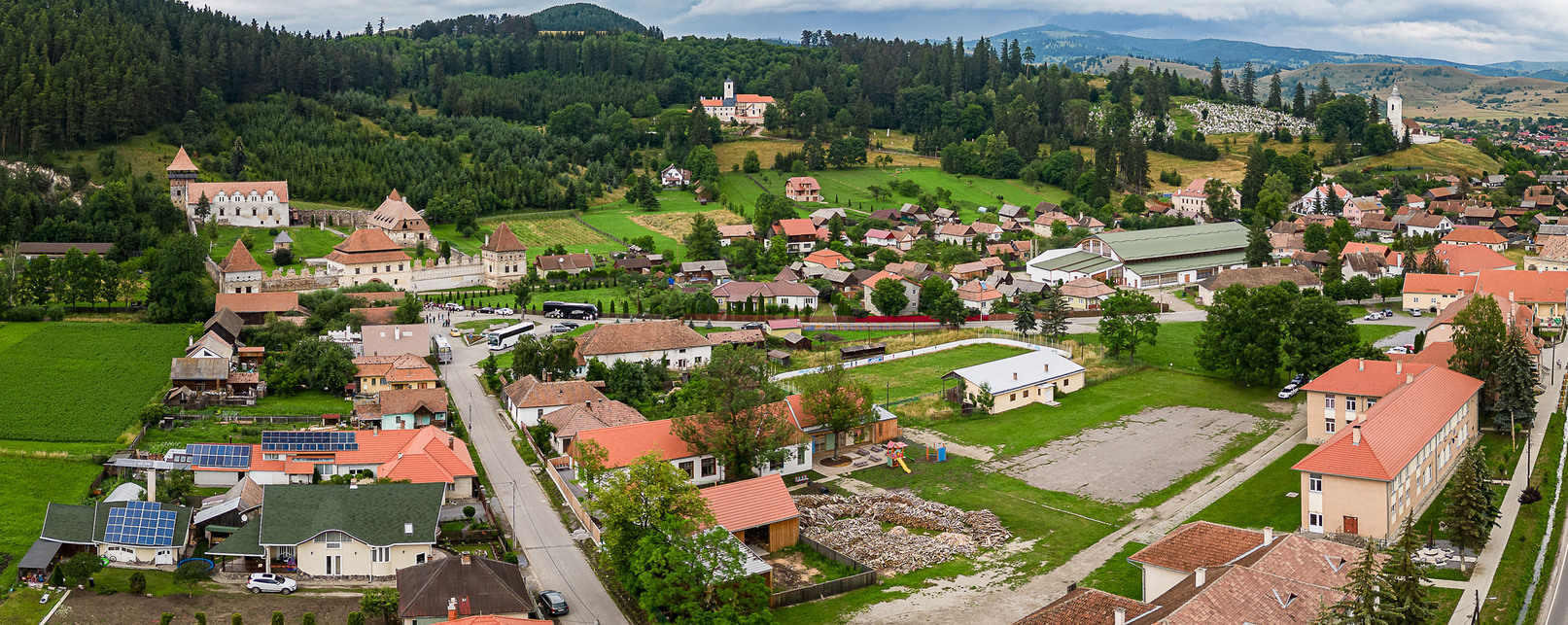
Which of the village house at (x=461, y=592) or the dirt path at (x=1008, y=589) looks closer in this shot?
the village house at (x=461, y=592)

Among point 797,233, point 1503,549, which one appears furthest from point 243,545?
point 797,233

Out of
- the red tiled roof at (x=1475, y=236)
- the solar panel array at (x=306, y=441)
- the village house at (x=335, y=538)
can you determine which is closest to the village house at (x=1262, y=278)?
the red tiled roof at (x=1475, y=236)

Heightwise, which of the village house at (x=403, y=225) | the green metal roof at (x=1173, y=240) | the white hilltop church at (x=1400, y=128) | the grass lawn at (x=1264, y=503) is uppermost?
the white hilltop church at (x=1400, y=128)

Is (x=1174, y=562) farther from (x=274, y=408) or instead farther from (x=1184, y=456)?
(x=274, y=408)

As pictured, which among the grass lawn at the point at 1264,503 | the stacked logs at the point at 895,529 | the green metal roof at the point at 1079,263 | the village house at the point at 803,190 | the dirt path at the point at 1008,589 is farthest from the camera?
the village house at the point at 803,190

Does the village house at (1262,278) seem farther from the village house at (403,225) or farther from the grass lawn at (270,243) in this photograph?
the grass lawn at (270,243)

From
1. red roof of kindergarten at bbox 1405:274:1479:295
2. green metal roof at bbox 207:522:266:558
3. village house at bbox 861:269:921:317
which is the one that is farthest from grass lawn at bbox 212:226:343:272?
red roof of kindergarten at bbox 1405:274:1479:295

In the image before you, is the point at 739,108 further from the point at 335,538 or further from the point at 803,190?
the point at 335,538
